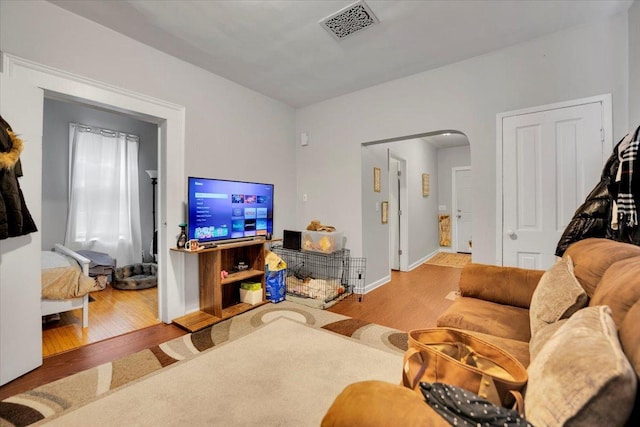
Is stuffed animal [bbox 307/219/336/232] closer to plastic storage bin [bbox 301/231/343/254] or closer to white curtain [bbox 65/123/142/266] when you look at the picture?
plastic storage bin [bbox 301/231/343/254]

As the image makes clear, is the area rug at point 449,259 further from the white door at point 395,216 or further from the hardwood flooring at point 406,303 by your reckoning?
the white door at point 395,216

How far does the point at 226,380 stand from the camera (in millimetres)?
1825

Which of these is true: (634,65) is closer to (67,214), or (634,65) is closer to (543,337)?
(543,337)

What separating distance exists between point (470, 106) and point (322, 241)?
89.1 inches

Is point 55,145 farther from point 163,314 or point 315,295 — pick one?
point 315,295

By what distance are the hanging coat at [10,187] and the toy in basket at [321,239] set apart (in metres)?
2.63

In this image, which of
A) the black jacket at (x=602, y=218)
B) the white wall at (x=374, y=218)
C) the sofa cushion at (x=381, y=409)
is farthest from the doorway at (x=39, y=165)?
the black jacket at (x=602, y=218)

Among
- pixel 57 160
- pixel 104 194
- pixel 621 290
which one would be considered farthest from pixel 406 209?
pixel 57 160

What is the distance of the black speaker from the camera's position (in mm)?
3699

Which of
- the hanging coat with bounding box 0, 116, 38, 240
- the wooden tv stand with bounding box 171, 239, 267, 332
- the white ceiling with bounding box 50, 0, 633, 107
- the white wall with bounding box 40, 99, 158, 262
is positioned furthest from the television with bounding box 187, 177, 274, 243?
the white wall with bounding box 40, 99, 158, 262

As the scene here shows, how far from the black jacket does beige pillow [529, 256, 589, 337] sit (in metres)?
0.52

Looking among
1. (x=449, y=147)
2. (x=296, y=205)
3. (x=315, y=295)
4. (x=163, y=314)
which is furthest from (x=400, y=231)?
(x=163, y=314)

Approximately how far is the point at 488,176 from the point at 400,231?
8.64 feet

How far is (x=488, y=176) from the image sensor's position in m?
2.82
